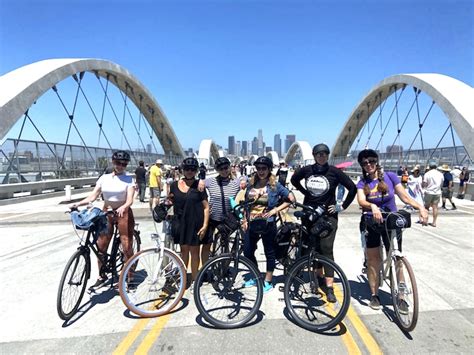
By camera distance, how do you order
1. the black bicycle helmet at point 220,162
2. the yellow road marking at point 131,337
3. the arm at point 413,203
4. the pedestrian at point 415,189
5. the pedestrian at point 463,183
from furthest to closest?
the pedestrian at point 463,183 → the pedestrian at point 415,189 → the black bicycle helmet at point 220,162 → the arm at point 413,203 → the yellow road marking at point 131,337

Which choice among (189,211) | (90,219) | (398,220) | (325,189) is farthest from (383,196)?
(90,219)

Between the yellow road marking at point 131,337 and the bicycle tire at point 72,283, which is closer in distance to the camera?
A: the yellow road marking at point 131,337

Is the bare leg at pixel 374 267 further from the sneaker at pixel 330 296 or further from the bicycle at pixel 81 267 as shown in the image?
the bicycle at pixel 81 267

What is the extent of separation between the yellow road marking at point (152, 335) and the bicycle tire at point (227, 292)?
17.9 inches

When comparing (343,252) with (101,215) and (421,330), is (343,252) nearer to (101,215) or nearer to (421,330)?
(421,330)

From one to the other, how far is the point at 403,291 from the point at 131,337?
2942 mm

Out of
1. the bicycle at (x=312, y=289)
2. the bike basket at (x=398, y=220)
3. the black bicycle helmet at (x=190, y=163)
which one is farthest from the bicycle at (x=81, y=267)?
the bike basket at (x=398, y=220)

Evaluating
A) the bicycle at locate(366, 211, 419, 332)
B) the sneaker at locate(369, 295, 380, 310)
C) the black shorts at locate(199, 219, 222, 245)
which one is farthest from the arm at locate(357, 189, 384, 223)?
the black shorts at locate(199, 219, 222, 245)

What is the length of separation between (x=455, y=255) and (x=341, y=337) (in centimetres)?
407

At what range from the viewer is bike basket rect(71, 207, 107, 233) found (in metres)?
3.60

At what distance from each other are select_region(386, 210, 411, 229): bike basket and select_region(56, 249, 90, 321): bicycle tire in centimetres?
359

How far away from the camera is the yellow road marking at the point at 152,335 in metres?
2.88

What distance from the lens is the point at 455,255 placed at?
5.73m

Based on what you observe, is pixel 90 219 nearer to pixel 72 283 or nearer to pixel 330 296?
pixel 72 283
